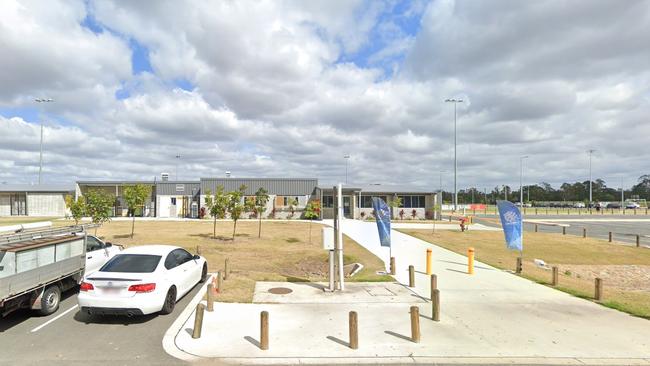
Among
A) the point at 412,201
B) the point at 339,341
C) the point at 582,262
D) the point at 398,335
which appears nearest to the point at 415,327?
the point at 398,335

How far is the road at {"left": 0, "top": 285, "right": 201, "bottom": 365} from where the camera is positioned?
6398mm

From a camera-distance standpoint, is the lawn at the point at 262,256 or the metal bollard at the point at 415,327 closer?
the metal bollard at the point at 415,327

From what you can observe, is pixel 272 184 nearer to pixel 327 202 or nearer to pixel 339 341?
pixel 327 202

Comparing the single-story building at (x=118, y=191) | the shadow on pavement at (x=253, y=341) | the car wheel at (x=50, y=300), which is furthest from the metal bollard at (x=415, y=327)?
the single-story building at (x=118, y=191)

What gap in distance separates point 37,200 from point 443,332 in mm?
53278

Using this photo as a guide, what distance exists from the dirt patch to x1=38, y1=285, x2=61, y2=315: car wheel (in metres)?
18.1

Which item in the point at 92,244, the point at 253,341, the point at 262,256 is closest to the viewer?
the point at 253,341

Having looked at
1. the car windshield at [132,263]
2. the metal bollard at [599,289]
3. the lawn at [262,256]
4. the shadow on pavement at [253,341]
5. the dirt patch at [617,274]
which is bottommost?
the dirt patch at [617,274]

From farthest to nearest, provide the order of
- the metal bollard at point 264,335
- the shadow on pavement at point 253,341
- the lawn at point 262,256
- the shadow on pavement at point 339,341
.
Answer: the lawn at point 262,256 → the shadow on pavement at point 339,341 → the shadow on pavement at point 253,341 → the metal bollard at point 264,335

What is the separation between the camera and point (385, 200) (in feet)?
149

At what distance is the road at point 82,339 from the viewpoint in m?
6.40

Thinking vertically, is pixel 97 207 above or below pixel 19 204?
above

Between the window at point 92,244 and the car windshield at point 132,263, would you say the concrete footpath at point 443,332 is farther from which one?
the window at point 92,244

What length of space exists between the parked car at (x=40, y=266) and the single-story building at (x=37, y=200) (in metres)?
42.9
